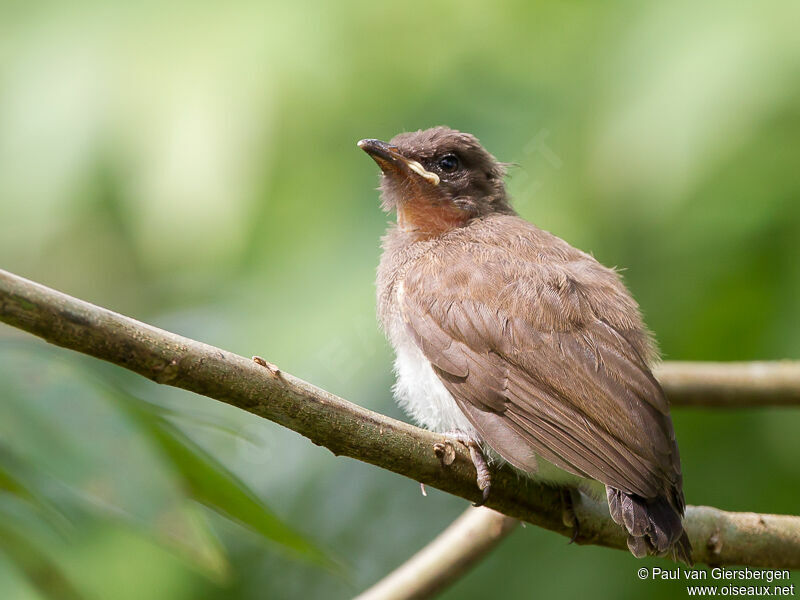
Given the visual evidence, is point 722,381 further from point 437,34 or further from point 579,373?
point 437,34

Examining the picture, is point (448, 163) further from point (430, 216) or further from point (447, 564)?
point (447, 564)

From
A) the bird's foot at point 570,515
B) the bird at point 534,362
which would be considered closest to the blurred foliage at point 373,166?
the bird at point 534,362

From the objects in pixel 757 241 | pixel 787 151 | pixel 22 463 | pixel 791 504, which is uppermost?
pixel 787 151

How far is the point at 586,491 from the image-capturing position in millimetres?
3207

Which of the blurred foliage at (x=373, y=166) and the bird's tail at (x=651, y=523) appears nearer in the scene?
the bird's tail at (x=651, y=523)

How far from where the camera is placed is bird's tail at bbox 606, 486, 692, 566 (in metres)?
2.68

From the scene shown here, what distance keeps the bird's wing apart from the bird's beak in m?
0.55

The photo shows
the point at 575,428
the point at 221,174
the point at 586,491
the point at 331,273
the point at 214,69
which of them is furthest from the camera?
the point at 331,273

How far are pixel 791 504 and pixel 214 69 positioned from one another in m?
2.80

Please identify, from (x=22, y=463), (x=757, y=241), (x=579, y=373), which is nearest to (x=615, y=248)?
(x=757, y=241)

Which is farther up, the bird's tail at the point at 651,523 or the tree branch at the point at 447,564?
the bird's tail at the point at 651,523

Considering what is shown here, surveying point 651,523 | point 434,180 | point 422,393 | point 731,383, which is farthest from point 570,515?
point 434,180

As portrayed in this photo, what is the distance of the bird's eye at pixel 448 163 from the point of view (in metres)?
4.16

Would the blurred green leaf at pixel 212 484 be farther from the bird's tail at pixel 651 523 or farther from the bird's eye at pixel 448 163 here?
the bird's eye at pixel 448 163
